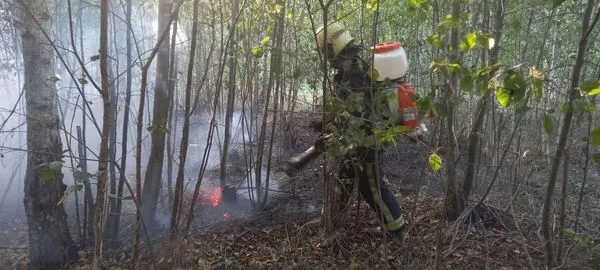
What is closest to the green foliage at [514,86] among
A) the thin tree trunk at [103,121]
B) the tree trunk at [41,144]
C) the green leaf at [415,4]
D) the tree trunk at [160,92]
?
the green leaf at [415,4]

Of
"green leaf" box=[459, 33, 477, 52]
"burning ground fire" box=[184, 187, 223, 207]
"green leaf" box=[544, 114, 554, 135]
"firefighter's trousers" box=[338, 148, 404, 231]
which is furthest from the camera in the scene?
"burning ground fire" box=[184, 187, 223, 207]

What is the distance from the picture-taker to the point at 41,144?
3400mm

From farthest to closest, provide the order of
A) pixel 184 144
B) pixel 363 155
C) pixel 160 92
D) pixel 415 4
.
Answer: pixel 160 92, pixel 363 155, pixel 184 144, pixel 415 4

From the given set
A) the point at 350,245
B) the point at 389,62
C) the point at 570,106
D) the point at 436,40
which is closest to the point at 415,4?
the point at 436,40

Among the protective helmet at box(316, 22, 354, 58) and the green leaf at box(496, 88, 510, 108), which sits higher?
the protective helmet at box(316, 22, 354, 58)

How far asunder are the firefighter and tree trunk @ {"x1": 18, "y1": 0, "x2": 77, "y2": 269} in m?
2.13

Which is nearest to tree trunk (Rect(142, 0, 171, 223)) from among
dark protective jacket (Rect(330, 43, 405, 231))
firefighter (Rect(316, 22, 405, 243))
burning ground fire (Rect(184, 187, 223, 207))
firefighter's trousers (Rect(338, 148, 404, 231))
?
burning ground fire (Rect(184, 187, 223, 207))

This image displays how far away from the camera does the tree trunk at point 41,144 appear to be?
3348mm

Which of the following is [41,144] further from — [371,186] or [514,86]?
[514,86]

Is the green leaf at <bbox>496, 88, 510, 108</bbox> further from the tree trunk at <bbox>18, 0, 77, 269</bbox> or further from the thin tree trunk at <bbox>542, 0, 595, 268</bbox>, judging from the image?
the tree trunk at <bbox>18, 0, 77, 269</bbox>

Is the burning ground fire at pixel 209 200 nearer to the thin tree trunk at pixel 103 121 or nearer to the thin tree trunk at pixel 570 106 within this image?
the thin tree trunk at pixel 103 121

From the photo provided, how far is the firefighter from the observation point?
10.00ft

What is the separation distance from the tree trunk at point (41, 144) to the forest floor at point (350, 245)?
0.25m

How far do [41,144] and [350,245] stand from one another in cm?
256
